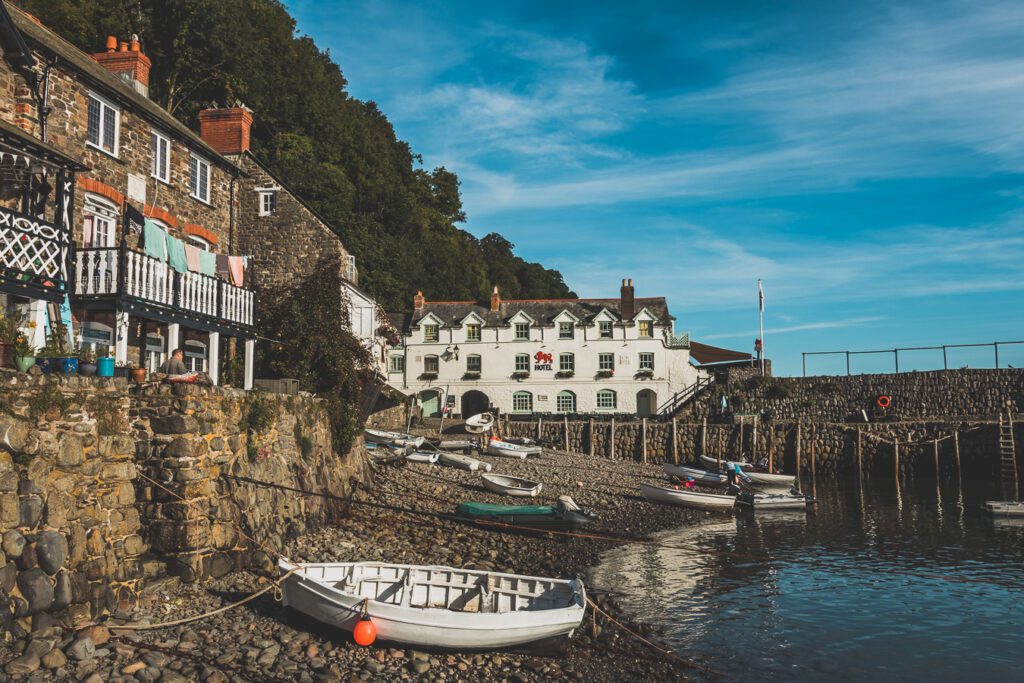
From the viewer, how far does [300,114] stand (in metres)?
58.5

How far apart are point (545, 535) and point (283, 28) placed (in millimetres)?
54408

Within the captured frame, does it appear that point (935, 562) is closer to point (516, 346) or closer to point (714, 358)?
point (516, 346)

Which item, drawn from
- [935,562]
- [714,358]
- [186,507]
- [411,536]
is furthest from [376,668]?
[714,358]

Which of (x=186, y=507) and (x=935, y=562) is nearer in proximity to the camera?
(x=186, y=507)

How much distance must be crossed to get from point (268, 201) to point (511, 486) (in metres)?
14.6

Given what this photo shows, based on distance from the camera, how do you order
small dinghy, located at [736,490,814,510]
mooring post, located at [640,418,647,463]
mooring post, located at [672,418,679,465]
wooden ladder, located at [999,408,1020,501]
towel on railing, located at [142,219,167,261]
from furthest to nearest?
mooring post, located at [640,418,647,463], mooring post, located at [672,418,679,465], wooden ladder, located at [999,408,1020,501], small dinghy, located at [736,490,814,510], towel on railing, located at [142,219,167,261]

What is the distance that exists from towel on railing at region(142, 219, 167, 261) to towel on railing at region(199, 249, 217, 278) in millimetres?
2500

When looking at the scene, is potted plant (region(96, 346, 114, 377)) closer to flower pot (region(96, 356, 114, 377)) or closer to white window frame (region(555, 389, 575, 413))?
flower pot (region(96, 356, 114, 377))

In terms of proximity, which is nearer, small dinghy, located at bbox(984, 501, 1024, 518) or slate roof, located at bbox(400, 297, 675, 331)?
small dinghy, located at bbox(984, 501, 1024, 518)

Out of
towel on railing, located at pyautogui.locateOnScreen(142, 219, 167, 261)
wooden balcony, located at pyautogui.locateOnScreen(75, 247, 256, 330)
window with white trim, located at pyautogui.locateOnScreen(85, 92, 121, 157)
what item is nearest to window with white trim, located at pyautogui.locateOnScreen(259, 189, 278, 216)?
wooden balcony, located at pyautogui.locateOnScreen(75, 247, 256, 330)

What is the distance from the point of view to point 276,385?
19.9 m

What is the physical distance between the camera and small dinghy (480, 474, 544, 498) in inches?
1161

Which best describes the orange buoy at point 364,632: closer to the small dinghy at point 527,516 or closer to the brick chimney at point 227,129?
the small dinghy at point 527,516

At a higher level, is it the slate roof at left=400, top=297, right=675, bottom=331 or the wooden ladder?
the slate roof at left=400, top=297, right=675, bottom=331
